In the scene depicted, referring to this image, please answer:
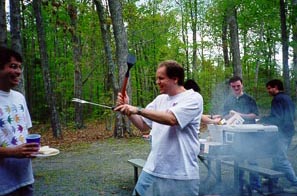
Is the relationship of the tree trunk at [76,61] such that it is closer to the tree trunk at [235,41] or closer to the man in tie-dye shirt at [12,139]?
the tree trunk at [235,41]

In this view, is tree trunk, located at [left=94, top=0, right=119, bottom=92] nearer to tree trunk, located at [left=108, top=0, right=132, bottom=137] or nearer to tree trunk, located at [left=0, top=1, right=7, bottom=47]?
tree trunk, located at [left=108, top=0, right=132, bottom=137]

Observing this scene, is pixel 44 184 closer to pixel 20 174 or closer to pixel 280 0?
pixel 20 174

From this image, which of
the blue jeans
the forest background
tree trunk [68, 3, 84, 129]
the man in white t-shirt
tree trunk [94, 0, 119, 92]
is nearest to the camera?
the man in white t-shirt

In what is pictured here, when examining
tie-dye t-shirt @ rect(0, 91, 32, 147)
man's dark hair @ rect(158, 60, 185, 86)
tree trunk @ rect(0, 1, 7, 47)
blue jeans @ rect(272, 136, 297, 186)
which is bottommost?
blue jeans @ rect(272, 136, 297, 186)

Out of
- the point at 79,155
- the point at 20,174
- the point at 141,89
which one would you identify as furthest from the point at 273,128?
the point at 141,89

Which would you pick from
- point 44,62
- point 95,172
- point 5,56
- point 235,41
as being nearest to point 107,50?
point 44,62

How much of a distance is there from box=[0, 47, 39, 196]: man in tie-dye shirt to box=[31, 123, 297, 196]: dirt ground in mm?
3110

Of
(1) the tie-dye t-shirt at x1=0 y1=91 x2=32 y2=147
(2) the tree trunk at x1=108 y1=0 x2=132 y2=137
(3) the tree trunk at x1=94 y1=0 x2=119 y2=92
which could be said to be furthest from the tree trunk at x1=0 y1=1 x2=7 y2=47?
(3) the tree trunk at x1=94 y1=0 x2=119 y2=92

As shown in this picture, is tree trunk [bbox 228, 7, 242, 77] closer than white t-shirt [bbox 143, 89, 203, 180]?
No

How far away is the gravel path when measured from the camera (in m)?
5.70

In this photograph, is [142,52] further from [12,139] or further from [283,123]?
[12,139]

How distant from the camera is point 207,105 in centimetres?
2181

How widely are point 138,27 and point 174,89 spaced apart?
17.1m

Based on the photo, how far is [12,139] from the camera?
2.39 m
